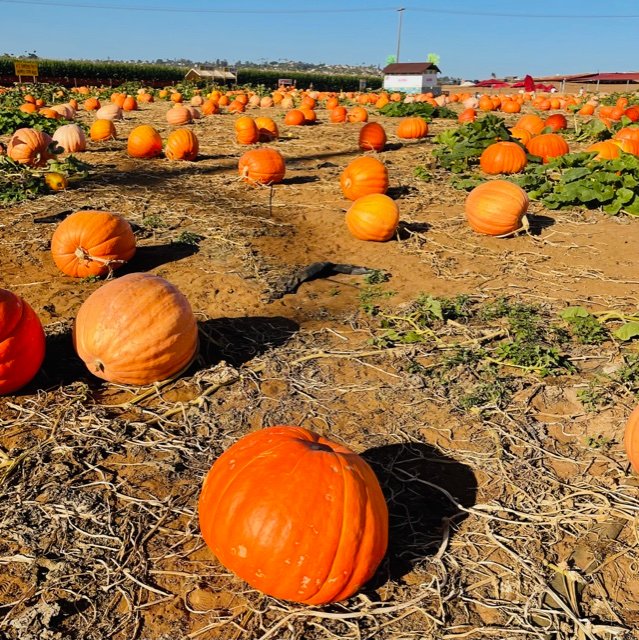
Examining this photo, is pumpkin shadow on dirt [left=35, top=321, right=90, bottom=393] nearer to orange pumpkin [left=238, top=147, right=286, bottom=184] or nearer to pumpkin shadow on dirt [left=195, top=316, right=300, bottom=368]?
pumpkin shadow on dirt [left=195, top=316, right=300, bottom=368]

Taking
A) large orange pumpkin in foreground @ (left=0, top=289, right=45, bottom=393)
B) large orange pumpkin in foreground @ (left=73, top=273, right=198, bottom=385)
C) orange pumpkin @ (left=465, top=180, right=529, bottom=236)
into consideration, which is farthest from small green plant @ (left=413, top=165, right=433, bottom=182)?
large orange pumpkin in foreground @ (left=0, top=289, right=45, bottom=393)

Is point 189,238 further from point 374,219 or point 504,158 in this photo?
point 504,158

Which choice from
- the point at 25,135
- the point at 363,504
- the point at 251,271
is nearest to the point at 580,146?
the point at 251,271

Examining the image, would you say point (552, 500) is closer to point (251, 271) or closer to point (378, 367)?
point (378, 367)

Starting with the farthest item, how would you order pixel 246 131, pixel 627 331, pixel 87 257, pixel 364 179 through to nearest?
pixel 246 131 → pixel 364 179 → pixel 87 257 → pixel 627 331

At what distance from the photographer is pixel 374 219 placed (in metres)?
6.81

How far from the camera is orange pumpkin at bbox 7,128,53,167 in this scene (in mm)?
9570

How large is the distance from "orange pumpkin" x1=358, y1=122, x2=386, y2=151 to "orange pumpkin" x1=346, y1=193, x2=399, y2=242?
6.01 meters

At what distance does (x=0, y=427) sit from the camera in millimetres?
3434

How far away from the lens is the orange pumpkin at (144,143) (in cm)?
1101

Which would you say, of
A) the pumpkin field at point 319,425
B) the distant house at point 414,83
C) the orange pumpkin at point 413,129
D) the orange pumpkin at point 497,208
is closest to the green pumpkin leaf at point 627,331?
the pumpkin field at point 319,425

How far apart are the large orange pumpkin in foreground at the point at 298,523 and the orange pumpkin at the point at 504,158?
8.70 meters

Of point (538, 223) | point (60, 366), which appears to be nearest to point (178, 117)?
point (538, 223)

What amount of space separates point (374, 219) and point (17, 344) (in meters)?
4.26
